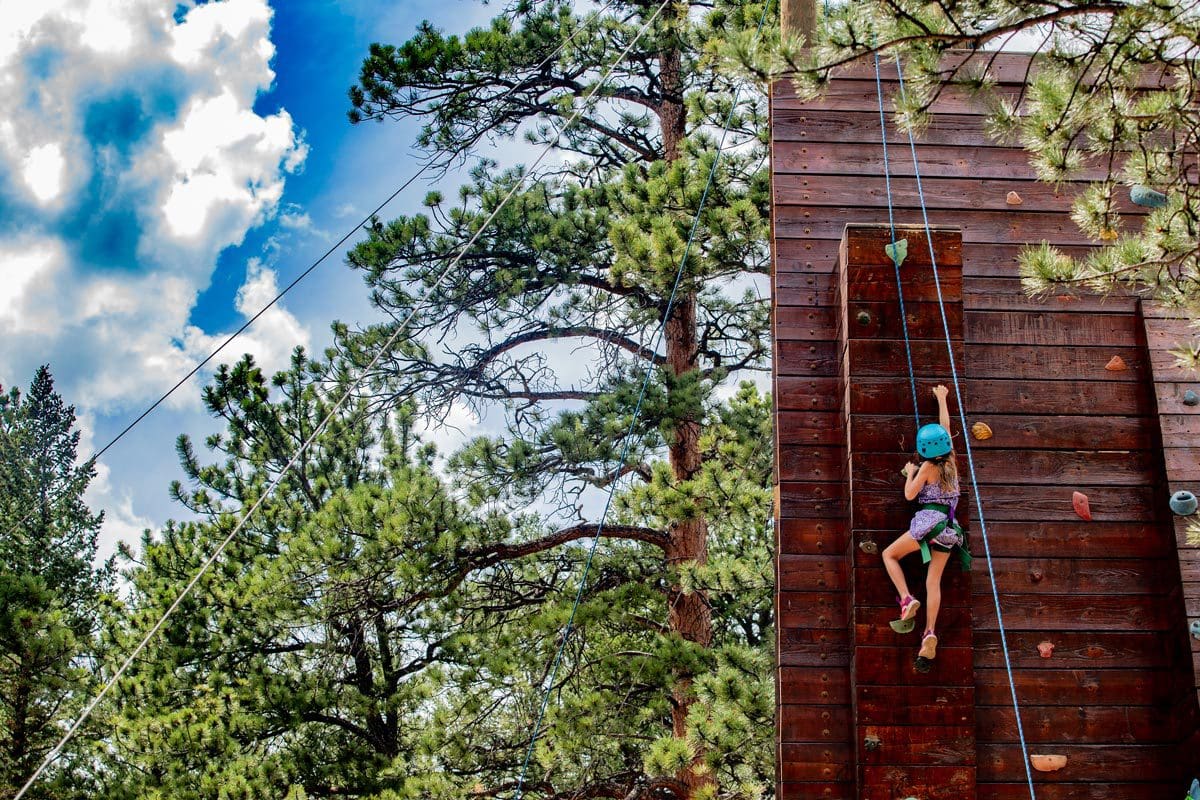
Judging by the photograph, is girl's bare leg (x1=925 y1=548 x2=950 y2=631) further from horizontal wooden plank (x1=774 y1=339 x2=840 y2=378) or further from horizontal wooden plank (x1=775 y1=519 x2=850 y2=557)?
horizontal wooden plank (x1=774 y1=339 x2=840 y2=378)

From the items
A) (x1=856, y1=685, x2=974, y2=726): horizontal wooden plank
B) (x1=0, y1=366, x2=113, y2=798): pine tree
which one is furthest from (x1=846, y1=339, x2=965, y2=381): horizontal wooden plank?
(x1=0, y1=366, x2=113, y2=798): pine tree

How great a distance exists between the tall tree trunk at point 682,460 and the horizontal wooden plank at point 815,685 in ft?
8.96

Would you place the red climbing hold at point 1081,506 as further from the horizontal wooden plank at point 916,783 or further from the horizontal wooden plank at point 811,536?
the horizontal wooden plank at point 916,783

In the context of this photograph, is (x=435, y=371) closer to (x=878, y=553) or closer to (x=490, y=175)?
(x=490, y=175)

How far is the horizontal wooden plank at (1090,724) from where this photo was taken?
4633 mm

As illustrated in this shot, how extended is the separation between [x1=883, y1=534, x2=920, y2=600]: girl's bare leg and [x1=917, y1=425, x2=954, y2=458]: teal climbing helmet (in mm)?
332

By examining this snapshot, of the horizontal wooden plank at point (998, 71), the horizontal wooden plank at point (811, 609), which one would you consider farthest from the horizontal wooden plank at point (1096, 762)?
the horizontal wooden plank at point (998, 71)

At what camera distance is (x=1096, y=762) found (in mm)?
4633

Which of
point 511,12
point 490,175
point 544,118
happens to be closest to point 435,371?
point 490,175

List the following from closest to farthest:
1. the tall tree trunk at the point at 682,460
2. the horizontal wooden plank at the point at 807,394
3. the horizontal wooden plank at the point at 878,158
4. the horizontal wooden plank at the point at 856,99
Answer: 1. the horizontal wooden plank at the point at 807,394
2. the horizontal wooden plank at the point at 878,158
3. the horizontal wooden plank at the point at 856,99
4. the tall tree trunk at the point at 682,460

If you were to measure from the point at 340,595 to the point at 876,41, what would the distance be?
5343 mm

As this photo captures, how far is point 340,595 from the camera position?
7754 millimetres

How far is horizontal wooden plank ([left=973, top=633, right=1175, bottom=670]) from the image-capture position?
4.73 meters

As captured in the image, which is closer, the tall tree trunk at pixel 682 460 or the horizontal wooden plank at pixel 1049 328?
the horizontal wooden plank at pixel 1049 328
